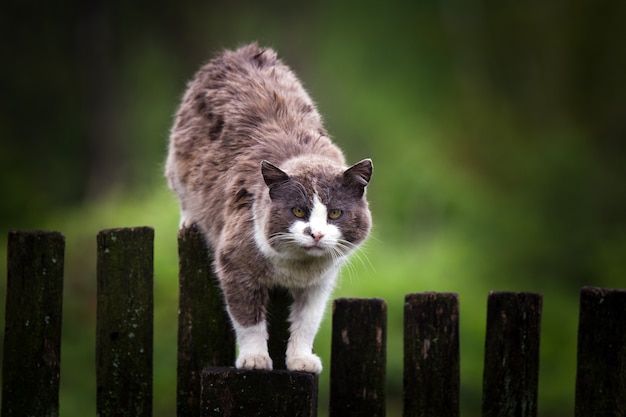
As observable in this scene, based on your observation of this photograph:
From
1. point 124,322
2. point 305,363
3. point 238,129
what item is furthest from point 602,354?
point 238,129

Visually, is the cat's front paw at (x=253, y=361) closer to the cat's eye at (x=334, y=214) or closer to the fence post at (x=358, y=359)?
the fence post at (x=358, y=359)

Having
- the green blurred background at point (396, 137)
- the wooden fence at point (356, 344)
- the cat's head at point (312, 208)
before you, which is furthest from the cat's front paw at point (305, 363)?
the green blurred background at point (396, 137)

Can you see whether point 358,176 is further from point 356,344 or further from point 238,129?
point 238,129

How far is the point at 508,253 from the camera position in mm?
→ 8289

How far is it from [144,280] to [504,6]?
34.4ft

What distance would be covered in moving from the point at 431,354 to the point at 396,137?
7450mm

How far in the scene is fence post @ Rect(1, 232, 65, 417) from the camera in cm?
338

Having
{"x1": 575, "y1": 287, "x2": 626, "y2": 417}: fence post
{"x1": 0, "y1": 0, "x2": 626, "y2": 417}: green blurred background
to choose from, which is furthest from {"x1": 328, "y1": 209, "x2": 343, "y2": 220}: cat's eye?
{"x1": 0, "y1": 0, "x2": 626, "y2": 417}: green blurred background

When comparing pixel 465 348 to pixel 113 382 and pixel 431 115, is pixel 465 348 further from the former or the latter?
pixel 431 115

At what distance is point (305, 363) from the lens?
364cm

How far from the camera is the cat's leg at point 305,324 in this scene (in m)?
3.66

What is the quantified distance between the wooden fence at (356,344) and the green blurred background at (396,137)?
325 centimetres

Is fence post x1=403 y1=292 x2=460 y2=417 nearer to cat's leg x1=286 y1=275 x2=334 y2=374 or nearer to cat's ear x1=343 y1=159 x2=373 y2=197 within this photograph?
cat's leg x1=286 y1=275 x2=334 y2=374

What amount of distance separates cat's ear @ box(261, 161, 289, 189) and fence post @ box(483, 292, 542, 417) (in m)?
0.94
